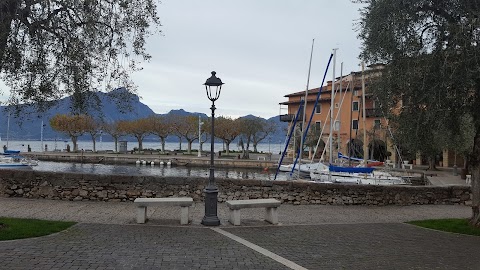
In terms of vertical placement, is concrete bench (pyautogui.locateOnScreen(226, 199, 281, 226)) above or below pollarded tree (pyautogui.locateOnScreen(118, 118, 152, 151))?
below

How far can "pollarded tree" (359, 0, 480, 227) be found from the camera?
31.0ft

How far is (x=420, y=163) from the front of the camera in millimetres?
58969

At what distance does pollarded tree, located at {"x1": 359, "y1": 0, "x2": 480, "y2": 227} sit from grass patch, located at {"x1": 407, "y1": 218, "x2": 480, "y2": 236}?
0.37 m

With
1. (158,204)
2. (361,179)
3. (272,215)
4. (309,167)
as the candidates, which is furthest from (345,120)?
(158,204)

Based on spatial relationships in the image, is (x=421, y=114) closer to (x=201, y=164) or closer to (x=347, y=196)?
(x=347, y=196)

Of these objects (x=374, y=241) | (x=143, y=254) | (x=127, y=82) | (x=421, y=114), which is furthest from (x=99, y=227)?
(x=421, y=114)

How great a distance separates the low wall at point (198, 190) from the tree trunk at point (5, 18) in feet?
22.4

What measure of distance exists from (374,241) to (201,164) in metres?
49.4

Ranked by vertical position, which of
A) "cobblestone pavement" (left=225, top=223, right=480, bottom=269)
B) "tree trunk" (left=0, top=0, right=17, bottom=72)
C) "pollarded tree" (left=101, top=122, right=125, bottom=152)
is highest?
"tree trunk" (left=0, top=0, right=17, bottom=72)

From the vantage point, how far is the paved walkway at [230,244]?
275 inches

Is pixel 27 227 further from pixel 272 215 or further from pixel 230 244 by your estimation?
pixel 272 215

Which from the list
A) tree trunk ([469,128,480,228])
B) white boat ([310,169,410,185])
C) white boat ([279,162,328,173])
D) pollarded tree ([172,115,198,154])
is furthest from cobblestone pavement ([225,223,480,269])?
pollarded tree ([172,115,198,154])

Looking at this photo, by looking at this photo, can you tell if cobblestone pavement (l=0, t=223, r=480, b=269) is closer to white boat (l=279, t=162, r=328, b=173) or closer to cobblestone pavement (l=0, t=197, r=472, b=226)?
cobblestone pavement (l=0, t=197, r=472, b=226)

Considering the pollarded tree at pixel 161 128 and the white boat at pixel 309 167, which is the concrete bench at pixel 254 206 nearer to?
the white boat at pixel 309 167
